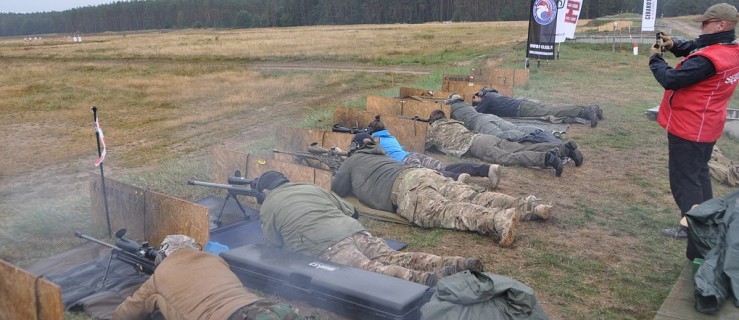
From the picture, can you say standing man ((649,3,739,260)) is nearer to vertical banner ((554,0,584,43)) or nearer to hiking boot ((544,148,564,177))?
hiking boot ((544,148,564,177))

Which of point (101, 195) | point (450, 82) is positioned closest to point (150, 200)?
point (101, 195)

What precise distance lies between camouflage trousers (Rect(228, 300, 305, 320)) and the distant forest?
7093 centimetres

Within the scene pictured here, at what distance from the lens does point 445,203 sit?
5.66 m

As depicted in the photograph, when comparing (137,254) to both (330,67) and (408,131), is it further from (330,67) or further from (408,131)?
(330,67)

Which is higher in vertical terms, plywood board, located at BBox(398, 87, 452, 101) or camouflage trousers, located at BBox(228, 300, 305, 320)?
plywood board, located at BBox(398, 87, 452, 101)

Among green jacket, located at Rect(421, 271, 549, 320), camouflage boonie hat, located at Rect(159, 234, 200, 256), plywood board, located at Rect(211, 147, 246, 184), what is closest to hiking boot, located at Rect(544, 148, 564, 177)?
plywood board, located at Rect(211, 147, 246, 184)

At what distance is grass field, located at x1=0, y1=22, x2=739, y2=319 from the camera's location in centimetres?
491

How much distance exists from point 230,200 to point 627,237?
4.39 meters

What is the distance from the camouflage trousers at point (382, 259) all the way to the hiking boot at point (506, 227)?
102cm

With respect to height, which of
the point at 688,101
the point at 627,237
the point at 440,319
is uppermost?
the point at 688,101

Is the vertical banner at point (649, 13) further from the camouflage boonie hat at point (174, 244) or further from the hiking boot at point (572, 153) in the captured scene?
the camouflage boonie hat at point (174, 244)

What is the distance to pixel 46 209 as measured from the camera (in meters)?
6.47

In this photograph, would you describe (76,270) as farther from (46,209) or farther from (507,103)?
(507,103)

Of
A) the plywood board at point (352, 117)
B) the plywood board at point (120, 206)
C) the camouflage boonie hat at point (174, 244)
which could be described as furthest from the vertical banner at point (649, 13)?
the camouflage boonie hat at point (174, 244)
